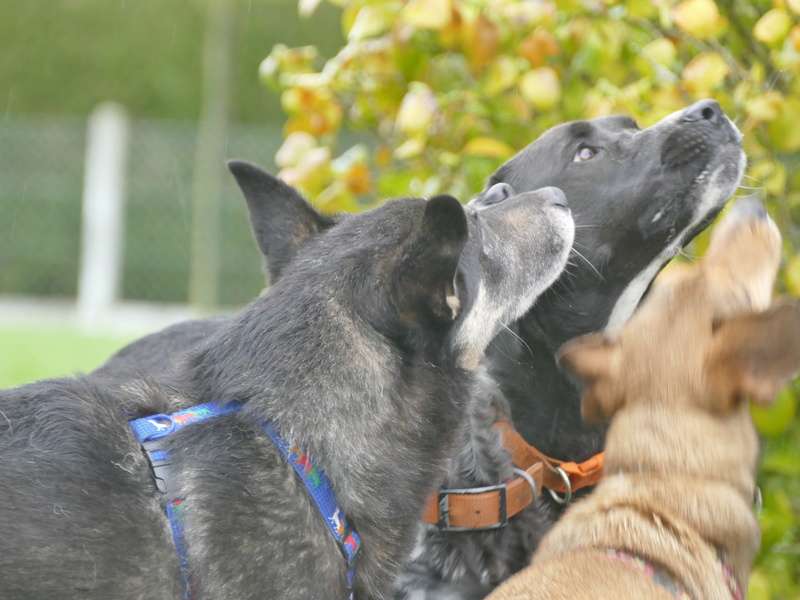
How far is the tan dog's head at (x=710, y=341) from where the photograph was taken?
2492mm

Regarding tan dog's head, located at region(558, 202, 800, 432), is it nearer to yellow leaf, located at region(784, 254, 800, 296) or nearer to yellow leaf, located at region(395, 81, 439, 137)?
yellow leaf, located at region(784, 254, 800, 296)

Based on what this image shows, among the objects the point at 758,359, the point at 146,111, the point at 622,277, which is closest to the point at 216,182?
the point at 146,111

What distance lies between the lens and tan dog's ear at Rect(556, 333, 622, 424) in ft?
9.21

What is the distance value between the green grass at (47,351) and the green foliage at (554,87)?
4.56m

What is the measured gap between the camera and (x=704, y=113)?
3305mm

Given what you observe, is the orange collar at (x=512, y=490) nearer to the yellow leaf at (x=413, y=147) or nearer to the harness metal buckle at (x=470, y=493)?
the harness metal buckle at (x=470, y=493)

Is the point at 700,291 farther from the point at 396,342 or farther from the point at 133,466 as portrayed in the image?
the point at 133,466

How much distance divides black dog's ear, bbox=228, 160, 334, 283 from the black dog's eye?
100cm

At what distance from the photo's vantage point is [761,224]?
2939mm

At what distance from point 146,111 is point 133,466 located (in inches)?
621

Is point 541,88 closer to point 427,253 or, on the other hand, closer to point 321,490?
point 427,253

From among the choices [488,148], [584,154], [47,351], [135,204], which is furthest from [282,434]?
[135,204]

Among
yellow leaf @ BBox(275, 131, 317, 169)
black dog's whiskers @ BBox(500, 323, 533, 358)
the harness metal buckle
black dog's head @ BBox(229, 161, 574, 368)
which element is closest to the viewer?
black dog's head @ BBox(229, 161, 574, 368)

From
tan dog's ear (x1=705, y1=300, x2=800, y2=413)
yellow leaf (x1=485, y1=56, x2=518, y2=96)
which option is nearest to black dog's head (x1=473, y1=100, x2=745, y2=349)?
yellow leaf (x1=485, y1=56, x2=518, y2=96)
